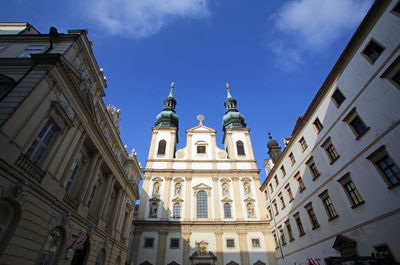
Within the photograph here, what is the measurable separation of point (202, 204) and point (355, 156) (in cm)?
2126

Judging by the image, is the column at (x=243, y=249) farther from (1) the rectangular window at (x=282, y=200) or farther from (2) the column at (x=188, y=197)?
(2) the column at (x=188, y=197)

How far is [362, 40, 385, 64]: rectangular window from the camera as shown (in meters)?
11.2

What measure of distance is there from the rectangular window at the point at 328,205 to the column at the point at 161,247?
62.3ft

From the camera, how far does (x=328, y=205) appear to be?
15.0m

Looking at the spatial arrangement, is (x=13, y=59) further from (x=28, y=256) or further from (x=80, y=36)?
(x=28, y=256)

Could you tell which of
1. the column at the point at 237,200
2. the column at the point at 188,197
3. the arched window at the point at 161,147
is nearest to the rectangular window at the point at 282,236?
the column at the point at 237,200

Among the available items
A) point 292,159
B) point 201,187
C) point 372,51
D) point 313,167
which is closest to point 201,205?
point 201,187

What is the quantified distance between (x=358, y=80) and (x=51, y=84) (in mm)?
16823

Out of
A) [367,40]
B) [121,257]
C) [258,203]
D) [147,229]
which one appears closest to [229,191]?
[258,203]

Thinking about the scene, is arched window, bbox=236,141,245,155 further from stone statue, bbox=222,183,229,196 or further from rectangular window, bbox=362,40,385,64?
rectangular window, bbox=362,40,385,64

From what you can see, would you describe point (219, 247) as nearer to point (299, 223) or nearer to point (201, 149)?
point (299, 223)

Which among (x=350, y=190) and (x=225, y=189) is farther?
(x=225, y=189)

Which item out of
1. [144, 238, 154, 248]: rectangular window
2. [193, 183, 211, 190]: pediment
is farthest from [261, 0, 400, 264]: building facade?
[144, 238, 154, 248]: rectangular window

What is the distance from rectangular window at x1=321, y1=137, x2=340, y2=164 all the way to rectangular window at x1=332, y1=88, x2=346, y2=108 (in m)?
2.54
